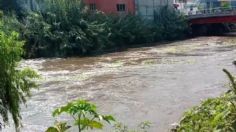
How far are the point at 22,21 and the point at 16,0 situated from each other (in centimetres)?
381

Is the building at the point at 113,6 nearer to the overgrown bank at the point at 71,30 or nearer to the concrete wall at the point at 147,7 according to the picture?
the concrete wall at the point at 147,7

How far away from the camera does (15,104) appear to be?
5.52 metres

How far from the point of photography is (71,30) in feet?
121

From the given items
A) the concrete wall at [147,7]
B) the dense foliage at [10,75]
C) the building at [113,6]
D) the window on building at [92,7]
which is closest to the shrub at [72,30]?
the building at [113,6]

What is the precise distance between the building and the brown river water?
10.0 meters

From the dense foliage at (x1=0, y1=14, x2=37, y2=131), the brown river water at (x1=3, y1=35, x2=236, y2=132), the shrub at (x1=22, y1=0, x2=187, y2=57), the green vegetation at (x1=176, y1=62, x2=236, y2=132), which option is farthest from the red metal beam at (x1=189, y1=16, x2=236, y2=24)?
the dense foliage at (x1=0, y1=14, x2=37, y2=131)

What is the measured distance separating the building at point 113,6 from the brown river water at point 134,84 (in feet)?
33.0

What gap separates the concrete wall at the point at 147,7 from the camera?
157ft

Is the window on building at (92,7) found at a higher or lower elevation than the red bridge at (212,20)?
higher

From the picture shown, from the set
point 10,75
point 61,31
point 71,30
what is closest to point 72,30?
point 71,30

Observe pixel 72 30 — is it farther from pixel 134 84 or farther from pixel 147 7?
pixel 134 84

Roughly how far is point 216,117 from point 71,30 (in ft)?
105

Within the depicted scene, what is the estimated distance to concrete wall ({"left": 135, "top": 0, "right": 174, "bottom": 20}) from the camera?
4784 cm

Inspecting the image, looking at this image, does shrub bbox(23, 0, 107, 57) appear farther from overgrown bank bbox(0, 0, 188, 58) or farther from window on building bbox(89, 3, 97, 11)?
window on building bbox(89, 3, 97, 11)
